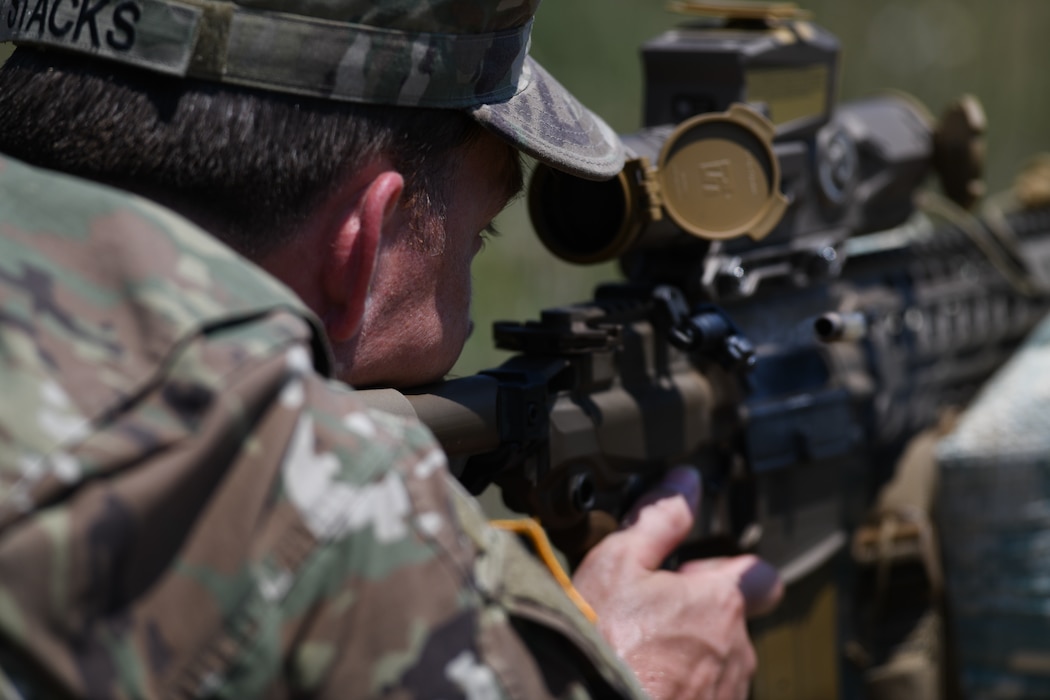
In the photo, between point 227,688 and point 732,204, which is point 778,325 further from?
point 227,688

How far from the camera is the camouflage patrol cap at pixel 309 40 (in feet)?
4.00

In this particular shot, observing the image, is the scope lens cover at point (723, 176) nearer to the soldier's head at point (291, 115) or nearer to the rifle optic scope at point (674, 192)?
the rifle optic scope at point (674, 192)

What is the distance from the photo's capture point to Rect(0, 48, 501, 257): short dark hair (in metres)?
1.23

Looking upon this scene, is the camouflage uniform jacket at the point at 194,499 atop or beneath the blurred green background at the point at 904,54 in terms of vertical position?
atop

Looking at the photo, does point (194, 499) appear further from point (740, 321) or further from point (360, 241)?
point (740, 321)

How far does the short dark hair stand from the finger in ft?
2.87

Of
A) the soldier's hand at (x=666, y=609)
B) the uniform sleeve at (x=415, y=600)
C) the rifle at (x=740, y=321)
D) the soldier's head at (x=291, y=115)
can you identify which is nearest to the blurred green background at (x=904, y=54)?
the rifle at (x=740, y=321)

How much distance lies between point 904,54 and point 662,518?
5.46 m

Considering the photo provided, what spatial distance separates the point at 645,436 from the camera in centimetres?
196

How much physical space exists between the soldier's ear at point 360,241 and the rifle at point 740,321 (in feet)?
0.46

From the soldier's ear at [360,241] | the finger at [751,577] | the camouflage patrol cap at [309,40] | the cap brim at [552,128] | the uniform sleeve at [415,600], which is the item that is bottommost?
the finger at [751,577]

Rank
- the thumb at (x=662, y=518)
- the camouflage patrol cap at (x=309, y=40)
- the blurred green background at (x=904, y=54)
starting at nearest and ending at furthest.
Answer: the camouflage patrol cap at (x=309, y=40) < the thumb at (x=662, y=518) < the blurred green background at (x=904, y=54)

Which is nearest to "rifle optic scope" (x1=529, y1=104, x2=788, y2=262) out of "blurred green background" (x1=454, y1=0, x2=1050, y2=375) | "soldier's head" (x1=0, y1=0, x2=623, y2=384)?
"soldier's head" (x1=0, y1=0, x2=623, y2=384)

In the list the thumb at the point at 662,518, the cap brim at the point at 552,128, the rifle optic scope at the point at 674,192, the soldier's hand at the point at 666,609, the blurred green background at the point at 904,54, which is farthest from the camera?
the blurred green background at the point at 904,54
